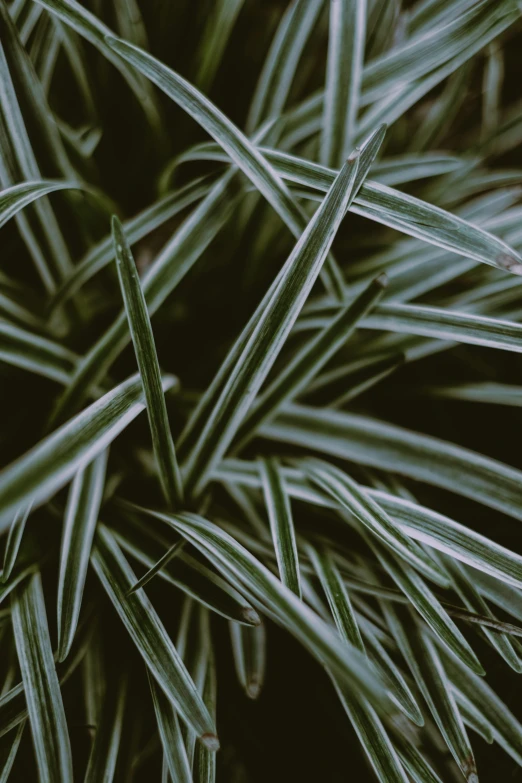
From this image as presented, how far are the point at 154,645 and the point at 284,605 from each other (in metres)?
0.13

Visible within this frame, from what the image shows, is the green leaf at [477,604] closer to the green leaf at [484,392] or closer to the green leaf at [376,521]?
the green leaf at [376,521]

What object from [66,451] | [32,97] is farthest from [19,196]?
[66,451]

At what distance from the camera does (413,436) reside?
48 centimetres

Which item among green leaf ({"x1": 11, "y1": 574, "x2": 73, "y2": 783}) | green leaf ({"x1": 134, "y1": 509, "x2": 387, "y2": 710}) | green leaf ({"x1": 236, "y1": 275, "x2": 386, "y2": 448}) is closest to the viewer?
green leaf ({"x1": 134, "y1": 509, "x2": 387, "y2": 710})

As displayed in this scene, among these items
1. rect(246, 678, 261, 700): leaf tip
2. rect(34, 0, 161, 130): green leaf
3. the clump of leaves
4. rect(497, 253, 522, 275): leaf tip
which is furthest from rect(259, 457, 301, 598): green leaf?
rect(34, 0, 161, 130): green leaf

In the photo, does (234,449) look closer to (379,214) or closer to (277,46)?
(379,214)

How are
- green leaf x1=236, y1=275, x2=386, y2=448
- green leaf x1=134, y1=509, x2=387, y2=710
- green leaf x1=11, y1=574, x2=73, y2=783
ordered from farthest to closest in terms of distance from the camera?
green leaf x1=236, y1=275, x2=386, y2=448 → green leaf x1=11, y1=574, x2=73, y2=783 → green leaf x1=134, y1=509, x2=387, y2=710

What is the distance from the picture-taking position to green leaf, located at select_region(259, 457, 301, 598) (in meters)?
0.38

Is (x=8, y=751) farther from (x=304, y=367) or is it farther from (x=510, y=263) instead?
(x=510, y=263)

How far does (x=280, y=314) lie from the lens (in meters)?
0.37

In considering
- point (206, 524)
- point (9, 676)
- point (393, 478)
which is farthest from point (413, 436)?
point (9, 676)

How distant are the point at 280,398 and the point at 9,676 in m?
0.29

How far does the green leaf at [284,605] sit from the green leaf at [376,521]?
66 millimetres

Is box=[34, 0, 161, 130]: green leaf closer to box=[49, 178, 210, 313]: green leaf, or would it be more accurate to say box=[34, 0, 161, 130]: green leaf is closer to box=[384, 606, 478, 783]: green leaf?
box=[49, 178, 210, 313]: green leaf
